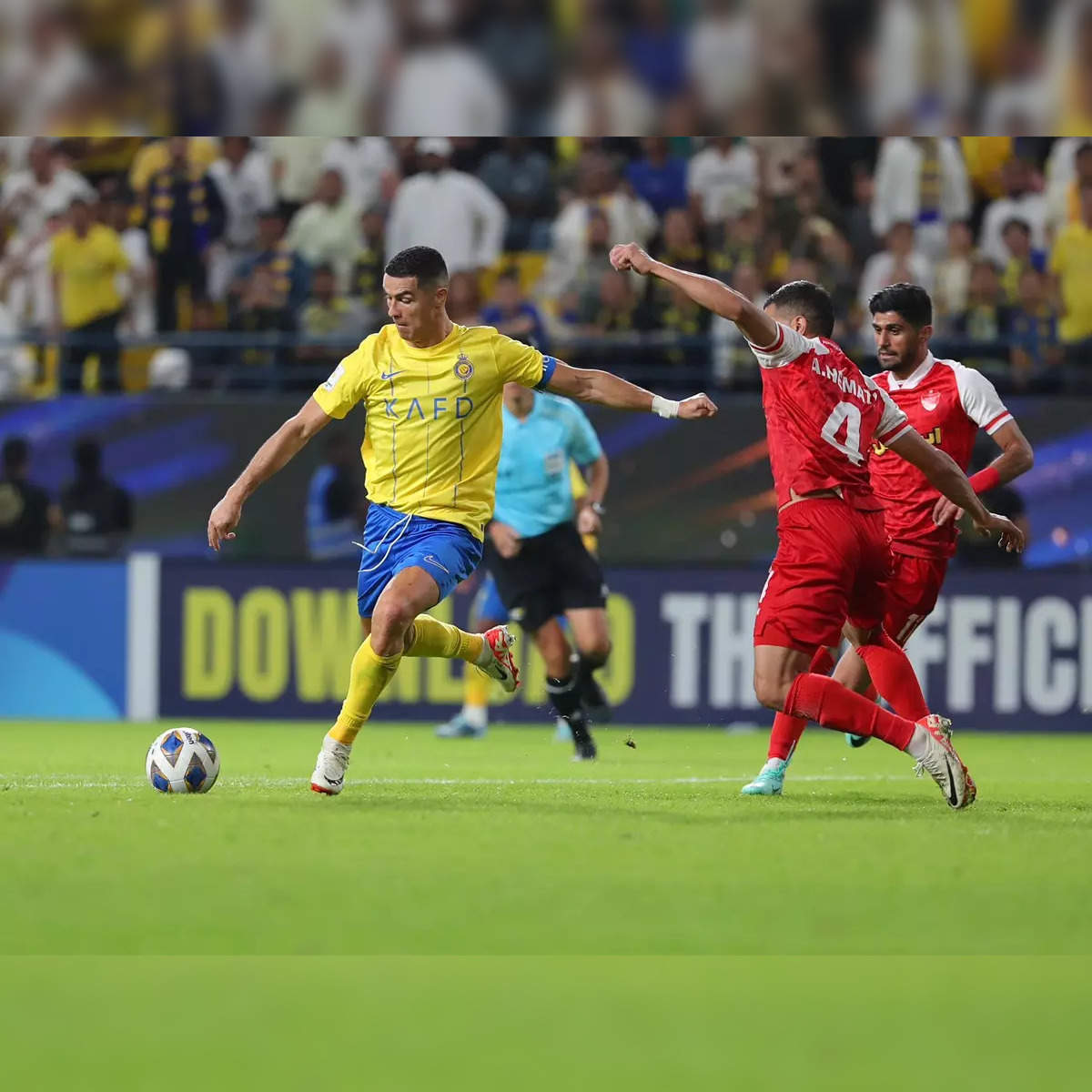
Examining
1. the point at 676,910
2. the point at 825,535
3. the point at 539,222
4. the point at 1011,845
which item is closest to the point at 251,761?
the point at 825,535

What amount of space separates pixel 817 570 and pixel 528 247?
28.5 ft

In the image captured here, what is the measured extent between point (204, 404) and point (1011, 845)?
385 inches

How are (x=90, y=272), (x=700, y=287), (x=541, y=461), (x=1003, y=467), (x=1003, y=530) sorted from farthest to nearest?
1. (x=90, y=272)
2. (x=541, y=461)
3. (x=1003, y=467)
4. (x=1003, y=530)
5. (x=700, y=287)

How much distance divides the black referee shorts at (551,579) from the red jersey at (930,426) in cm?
251

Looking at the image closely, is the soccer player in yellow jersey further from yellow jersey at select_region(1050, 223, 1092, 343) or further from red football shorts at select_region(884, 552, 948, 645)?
yellow jersey at select_region(1050, 223, 1092, 343)

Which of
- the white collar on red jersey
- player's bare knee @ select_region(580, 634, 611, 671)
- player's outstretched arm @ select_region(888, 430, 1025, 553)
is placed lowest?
player's bare knee @ select_region(580, 634, 611, 671)

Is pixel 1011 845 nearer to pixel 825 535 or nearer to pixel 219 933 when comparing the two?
pixel 825 535

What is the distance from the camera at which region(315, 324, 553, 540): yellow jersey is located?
7.32m

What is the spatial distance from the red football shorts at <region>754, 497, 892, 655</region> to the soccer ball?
226cm

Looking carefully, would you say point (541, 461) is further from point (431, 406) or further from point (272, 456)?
point (272, 456)

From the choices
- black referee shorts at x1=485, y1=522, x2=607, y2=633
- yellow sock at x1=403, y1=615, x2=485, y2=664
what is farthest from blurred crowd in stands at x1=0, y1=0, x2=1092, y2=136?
black referee shorts at x1=485, y1=522, x2=607, y2=633

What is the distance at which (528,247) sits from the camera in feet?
50.3

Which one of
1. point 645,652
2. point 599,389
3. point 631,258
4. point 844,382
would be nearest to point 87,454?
point 645,652

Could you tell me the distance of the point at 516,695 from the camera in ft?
45.4
